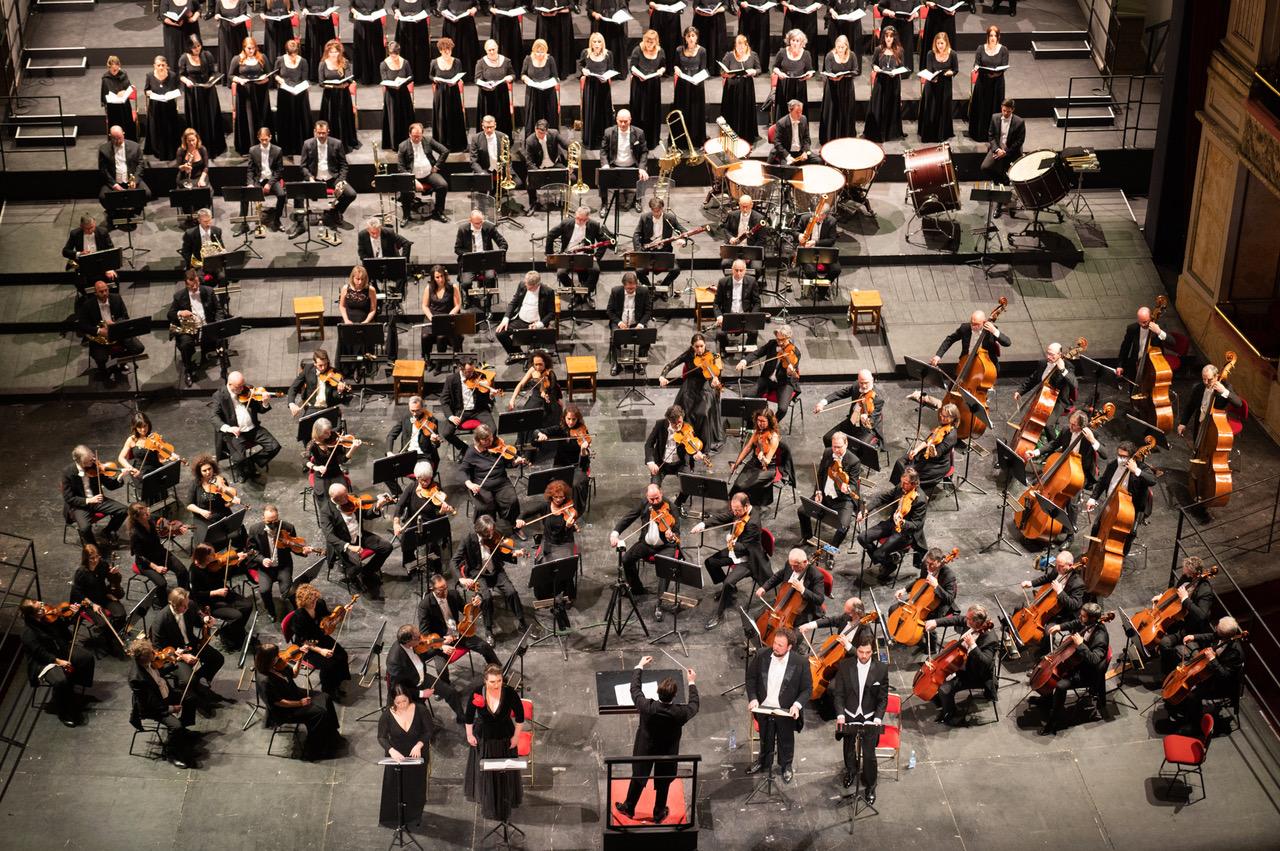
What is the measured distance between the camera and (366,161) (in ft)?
68.1

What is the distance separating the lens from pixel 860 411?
16.4 m

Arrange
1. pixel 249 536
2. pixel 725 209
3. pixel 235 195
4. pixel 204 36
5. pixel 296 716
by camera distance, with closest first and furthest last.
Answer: pixel 296 716, pixel 249 536, pixel 235 195, pixel 725 209, pixel 204 36

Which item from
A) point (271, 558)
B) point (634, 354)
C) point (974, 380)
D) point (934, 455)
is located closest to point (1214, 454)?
point (974, 380)

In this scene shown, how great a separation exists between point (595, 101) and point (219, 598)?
847 cm

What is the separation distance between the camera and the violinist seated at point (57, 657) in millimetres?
13953

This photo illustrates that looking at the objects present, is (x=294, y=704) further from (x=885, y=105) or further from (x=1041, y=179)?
(x=885, y=105)

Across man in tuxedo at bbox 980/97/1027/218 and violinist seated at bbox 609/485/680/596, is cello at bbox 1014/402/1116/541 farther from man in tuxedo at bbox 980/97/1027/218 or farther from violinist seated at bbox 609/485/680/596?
man in tuxedo at bbox 980/97/1027/218

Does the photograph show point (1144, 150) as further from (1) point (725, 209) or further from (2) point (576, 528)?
(2) point (576, 528)

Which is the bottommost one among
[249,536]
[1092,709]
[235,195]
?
[1092,709]

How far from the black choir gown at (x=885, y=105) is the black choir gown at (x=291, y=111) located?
6.65 m

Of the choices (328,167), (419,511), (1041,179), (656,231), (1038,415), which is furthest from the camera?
(328,167)

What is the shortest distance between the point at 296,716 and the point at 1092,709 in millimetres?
6348

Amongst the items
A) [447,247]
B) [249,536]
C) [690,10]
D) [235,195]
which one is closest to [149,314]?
[235,195]

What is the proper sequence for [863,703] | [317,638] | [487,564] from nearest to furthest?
[863,703] < [317,638] < [487,564]
